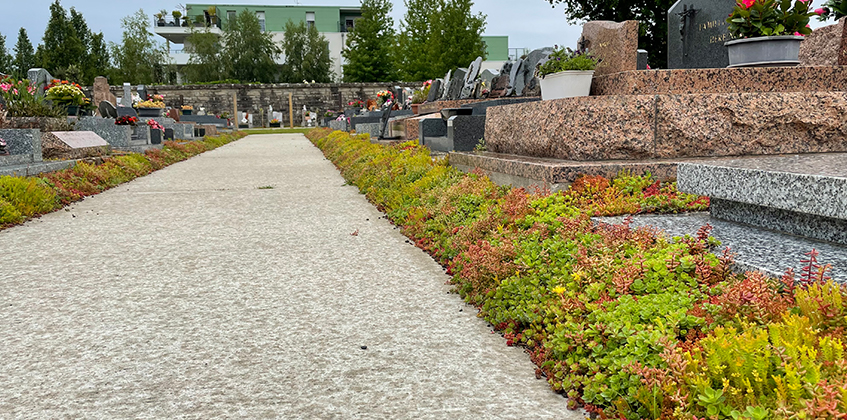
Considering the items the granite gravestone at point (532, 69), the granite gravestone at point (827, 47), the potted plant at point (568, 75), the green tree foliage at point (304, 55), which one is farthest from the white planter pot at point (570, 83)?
the green tree foliage at point (304, 55)

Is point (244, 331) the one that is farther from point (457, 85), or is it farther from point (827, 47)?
point (457, 85)

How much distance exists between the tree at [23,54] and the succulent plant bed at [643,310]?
70511 mm

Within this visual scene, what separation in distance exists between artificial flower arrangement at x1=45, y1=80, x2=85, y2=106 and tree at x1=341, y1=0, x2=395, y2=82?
1625 inches

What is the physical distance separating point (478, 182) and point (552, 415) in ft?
12.4

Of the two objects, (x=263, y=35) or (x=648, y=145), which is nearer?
(x=648, y=145)

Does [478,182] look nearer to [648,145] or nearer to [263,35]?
[648,145]

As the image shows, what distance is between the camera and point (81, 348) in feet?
9.41

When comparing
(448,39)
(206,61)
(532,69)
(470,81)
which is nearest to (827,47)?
(532,69)

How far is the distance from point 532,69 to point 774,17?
20.7 ft

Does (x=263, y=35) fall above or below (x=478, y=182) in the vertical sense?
above

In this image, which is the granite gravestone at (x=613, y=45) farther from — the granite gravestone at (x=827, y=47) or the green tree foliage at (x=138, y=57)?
the green tree foliage at (x=138, y=57)

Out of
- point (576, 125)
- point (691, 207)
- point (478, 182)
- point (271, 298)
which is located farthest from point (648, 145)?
point (271, 298)

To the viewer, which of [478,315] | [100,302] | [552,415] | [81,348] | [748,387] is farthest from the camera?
[100,302]

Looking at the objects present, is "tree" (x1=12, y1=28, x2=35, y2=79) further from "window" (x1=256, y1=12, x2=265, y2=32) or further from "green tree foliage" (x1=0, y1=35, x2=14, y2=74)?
"window" (x1=256, y1=12, x2=265, y2=32)
